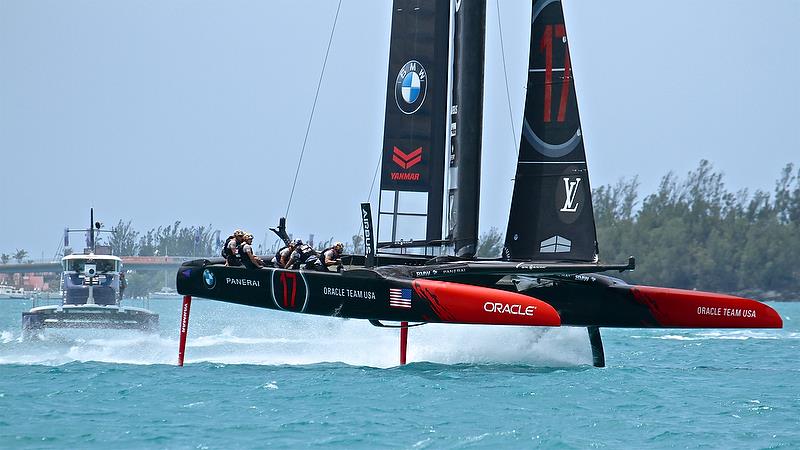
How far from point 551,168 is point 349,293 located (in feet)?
8.75

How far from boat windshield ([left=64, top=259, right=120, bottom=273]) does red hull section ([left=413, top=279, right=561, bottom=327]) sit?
501 inches

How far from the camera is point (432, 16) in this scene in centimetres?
1675

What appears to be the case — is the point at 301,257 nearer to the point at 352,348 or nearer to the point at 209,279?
the point at 209,279

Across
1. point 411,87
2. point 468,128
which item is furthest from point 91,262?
point 468,128

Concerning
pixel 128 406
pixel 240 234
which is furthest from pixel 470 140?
pixel 128 406

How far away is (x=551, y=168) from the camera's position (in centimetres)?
1513

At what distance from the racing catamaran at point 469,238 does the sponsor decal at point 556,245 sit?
11 millimetres

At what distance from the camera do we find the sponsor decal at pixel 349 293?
14531mm

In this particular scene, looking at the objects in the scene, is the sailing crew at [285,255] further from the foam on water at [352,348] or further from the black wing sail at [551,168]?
the black wing sail at [551,168]

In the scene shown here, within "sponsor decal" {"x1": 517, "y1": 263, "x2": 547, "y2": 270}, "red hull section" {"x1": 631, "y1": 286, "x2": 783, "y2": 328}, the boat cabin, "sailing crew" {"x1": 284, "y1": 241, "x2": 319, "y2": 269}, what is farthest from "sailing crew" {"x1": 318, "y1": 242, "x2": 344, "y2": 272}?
the boat cabin

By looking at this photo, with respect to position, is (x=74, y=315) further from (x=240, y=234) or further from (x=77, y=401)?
(x=77, y=401)

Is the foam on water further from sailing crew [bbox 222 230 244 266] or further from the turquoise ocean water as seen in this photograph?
sailing crew [bbox 222 230 244 266]

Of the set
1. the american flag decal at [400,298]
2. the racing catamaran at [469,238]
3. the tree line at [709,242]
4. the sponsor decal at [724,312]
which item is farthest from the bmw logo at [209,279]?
the tree line at [709,242]

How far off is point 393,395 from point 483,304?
1.50m
